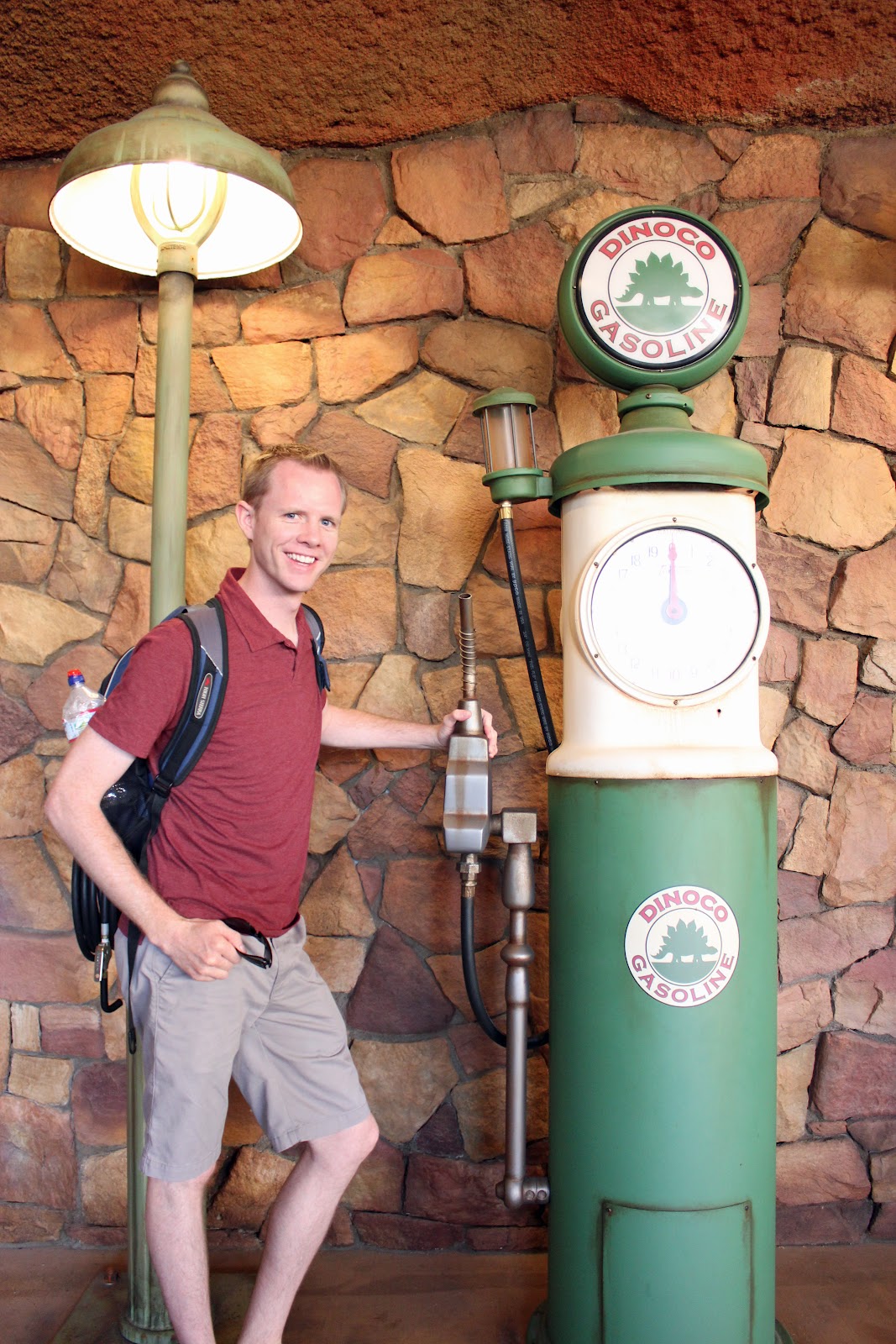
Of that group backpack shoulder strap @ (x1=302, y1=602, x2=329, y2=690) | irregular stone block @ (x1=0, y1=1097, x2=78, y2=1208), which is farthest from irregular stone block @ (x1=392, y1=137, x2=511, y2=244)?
irregular stone block @ (x1=0, y1=1097, x2=78, y2=1208)

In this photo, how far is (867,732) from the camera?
7.29 feet

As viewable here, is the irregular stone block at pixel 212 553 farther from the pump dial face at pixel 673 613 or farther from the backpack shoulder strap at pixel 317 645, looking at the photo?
the pump dial face at pixel 673 613

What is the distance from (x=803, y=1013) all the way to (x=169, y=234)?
214 centimetres

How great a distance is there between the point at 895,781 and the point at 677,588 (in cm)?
90

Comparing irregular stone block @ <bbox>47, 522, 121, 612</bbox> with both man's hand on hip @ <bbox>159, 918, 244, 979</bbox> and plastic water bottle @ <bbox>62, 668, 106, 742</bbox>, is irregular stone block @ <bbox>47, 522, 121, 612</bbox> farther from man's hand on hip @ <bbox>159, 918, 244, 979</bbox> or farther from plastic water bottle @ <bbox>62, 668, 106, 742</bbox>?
man's hand on hip @ <bbox>159, 918, 244, 979</bbox>

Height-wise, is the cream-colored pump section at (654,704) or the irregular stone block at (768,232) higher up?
the irregular stone block at (768,232)

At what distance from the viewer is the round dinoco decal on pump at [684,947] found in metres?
1.64

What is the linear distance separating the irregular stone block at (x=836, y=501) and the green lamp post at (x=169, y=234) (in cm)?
121

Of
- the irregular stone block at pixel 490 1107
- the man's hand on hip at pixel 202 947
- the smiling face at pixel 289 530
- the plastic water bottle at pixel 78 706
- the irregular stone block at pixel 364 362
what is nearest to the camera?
the man's hand on hip at pixel 202 947

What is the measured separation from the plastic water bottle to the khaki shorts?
401mm

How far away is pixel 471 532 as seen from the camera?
2.26 m

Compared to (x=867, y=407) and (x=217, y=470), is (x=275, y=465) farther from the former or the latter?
(x=867, y=407)

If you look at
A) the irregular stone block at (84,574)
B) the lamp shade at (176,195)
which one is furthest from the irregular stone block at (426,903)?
the lamp shade at (176,195)

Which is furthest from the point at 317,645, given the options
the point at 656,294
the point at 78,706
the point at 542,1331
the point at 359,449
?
the point at 542,1331
